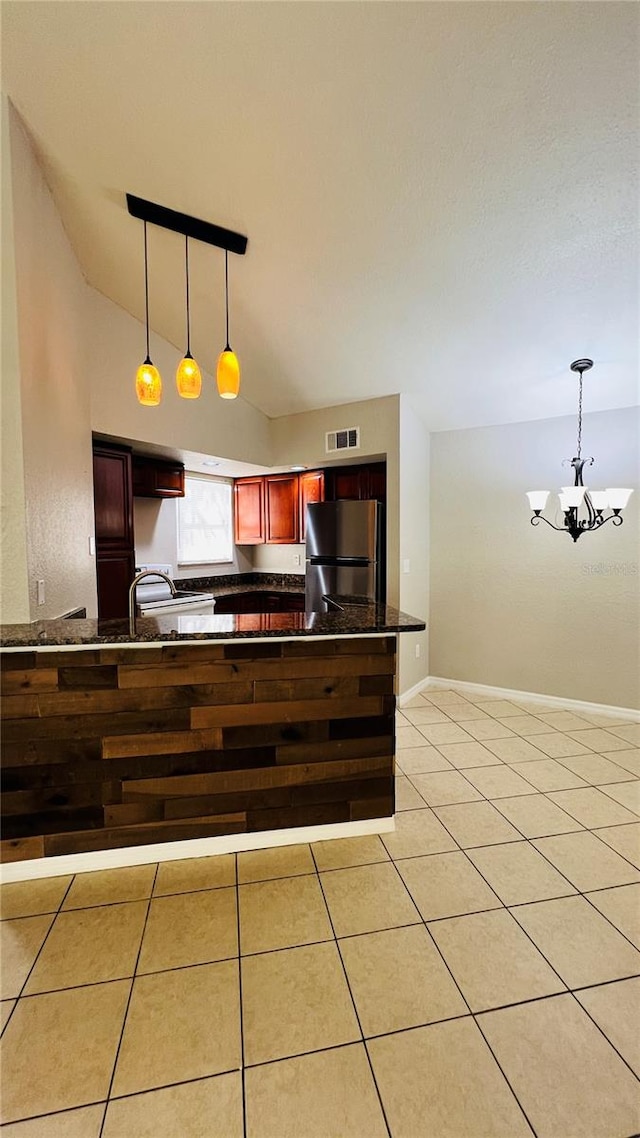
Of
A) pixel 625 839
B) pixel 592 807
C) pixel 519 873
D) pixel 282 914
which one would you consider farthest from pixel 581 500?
pixel 282 914

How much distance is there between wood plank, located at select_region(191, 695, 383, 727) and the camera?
205 centimetres

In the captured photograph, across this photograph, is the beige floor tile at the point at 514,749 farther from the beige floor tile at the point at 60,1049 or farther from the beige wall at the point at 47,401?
the beige wall at the point at 47,401

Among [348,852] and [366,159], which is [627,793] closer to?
[348,852]

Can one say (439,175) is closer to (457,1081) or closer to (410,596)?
(410,596)

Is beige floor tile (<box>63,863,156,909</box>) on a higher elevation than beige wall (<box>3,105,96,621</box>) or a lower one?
lower

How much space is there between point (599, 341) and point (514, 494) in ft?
4.50

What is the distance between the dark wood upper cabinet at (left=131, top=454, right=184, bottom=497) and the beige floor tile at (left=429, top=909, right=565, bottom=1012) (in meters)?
3.57

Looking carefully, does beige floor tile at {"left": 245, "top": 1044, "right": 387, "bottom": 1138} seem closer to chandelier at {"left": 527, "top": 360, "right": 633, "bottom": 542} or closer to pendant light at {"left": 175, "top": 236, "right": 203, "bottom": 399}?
pendant light at {"left": 175, "top": 236, "right": 203, "bottom": 399}

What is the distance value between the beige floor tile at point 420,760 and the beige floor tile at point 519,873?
750mm

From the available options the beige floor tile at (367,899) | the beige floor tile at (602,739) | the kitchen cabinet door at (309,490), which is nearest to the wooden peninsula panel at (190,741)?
the beige floor tile at (367,899)

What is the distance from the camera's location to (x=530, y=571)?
4.00m

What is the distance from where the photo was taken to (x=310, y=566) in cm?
428

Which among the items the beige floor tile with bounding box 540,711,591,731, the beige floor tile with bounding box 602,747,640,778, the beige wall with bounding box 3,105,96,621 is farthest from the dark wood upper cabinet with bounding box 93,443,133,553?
the beige floor tile with bounding box 602,747,640,778

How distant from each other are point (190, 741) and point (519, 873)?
4.98 ft
